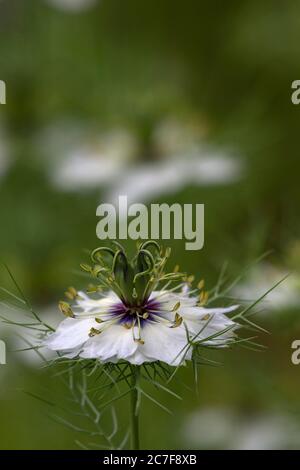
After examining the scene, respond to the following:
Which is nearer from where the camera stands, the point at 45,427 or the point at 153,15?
the point at 45,427

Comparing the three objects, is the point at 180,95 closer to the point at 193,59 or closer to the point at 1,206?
the point at 193,59

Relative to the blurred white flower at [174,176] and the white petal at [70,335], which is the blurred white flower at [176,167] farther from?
the white petal at [70,335]

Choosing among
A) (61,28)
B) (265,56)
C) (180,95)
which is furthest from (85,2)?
(265,56)

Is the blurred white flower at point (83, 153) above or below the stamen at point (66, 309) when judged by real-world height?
above

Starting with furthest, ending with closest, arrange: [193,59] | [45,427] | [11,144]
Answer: [193,59] < [11,144] < [45,427]

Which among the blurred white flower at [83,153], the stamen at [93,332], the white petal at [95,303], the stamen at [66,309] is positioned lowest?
the stamen at [93,332]

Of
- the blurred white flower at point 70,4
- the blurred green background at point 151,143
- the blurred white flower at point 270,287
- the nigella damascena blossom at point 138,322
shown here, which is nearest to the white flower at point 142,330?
the nigella damascena blossom at point 138,322

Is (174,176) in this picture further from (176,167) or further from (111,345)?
(111,345)

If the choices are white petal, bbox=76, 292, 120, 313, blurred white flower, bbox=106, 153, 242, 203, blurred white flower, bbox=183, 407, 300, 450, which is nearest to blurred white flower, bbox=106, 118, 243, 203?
blurred white flower, bbox=106, 153, 242, 203

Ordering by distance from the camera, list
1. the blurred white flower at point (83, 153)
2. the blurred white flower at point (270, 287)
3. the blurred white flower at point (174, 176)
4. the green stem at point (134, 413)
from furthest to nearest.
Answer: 1. the blurred white flower at point (83, 153)
2. the blurred white flower at point (174, 176)
3. the blurred white flower at point (270, 287)
4. the green stem at point (134, 413)
